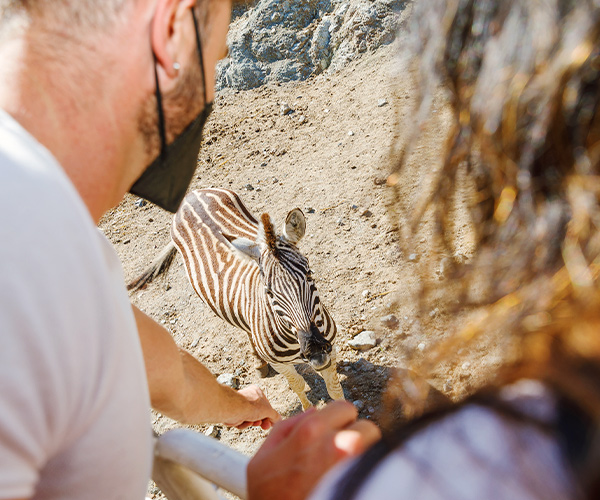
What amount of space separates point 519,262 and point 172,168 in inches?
33.8

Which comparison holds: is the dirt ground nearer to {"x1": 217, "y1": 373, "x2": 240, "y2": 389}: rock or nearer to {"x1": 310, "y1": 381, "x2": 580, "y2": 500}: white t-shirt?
{"x1": 217, "y1": 373, "x2": 240, "y2": 389}: rock

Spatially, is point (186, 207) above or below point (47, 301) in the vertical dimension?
below

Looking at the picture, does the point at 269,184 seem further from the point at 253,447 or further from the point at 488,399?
the point at 488,399

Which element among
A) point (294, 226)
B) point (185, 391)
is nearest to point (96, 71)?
point (185, 391)

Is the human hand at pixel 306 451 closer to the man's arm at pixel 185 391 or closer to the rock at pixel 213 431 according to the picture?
the man's arm at pixel 185 391

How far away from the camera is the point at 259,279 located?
264 cm

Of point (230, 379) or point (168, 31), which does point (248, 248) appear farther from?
point (168, 31)

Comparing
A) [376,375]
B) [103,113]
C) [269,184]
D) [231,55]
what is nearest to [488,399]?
[103,113]

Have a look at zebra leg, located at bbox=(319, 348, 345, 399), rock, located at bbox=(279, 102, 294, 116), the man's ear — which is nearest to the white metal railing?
the man's ear

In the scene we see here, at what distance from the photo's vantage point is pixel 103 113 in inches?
33.4

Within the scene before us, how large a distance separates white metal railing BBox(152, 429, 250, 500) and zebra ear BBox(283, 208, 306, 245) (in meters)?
1.52

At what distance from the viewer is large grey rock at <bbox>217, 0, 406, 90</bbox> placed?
16.4 feet

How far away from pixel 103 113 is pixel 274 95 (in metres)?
4.65

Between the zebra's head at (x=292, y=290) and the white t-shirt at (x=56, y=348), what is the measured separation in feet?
4.85
